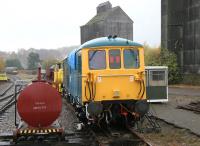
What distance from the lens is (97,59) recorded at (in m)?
14.6

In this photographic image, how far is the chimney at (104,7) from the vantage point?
99938 millimetres

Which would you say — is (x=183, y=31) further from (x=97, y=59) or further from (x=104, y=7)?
(x=104, y=7)

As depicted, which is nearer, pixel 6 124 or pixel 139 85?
pixel 139 85

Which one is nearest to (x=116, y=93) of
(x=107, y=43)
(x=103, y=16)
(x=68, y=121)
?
(x=107, y=43)

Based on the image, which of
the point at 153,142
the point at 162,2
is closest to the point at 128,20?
the point at 162,2

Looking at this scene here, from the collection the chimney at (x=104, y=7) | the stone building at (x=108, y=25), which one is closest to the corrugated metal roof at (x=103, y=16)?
the stone building at (x=108, y=25)

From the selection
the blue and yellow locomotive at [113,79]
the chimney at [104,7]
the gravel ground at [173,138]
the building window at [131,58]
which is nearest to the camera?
the gravel ground at [173,138]

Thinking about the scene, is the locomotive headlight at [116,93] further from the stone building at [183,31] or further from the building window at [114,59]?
the stone building at [183,31]

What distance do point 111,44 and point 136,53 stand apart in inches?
34.0

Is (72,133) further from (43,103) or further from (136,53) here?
(136,53)

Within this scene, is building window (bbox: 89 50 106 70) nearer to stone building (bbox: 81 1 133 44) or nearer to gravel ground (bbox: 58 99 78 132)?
gravel ground (bbox: 58 99 78 132)

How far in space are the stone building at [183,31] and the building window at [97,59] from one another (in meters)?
32.9

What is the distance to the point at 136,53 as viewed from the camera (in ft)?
48.5

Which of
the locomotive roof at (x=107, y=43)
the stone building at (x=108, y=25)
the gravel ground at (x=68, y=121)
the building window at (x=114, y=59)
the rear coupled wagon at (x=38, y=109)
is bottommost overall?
the gravel ground at (x=68, y=121)
